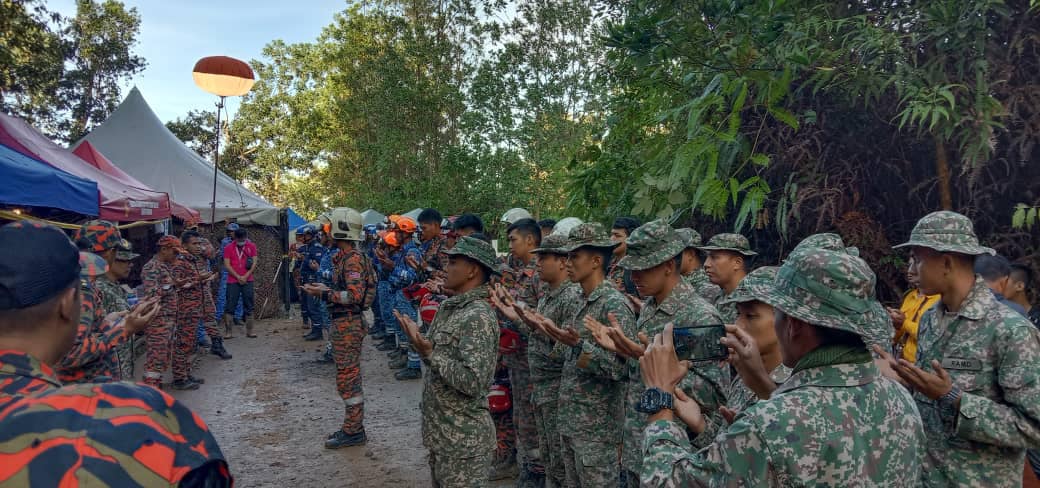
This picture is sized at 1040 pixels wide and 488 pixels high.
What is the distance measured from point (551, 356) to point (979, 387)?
8.09 feet

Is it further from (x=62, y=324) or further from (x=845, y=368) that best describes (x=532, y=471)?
(x=62, y=324)

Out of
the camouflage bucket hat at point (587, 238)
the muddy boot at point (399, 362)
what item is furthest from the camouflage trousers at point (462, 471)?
the muddy boot at point (399, 362)

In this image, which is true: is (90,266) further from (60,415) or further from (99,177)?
(99,177)

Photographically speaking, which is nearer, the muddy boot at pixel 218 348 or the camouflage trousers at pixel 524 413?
the camouflage trousers at pixel 524 413

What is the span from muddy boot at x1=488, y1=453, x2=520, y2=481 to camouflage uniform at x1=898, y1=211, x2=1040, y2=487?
3.86 m

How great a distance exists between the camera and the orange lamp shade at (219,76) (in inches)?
421

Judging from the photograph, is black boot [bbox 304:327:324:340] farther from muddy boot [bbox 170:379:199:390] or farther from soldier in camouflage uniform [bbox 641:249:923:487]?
soldier in camouflage uniform [bbox 641:249:923:487]

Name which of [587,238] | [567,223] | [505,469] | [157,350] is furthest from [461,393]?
[157,350]

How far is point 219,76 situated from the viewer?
35.3 ft

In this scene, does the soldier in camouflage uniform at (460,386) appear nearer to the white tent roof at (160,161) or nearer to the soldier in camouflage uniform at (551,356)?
the soldier in camouflage uniform at (551,356)

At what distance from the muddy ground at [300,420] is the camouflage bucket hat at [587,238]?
2787 mm

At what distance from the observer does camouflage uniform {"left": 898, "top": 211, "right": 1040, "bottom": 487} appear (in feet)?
8.64

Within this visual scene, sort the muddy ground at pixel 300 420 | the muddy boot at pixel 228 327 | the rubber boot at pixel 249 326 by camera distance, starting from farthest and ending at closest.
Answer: the muddy boot at pixel 228 327, the rubber boot at pixel 249 326, the muddy ground at pixel 300 420

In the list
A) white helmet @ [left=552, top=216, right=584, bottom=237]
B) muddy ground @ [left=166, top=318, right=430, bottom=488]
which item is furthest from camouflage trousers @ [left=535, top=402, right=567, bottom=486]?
white helmet @ [left=552, top=216, right=584, bottom=237]
